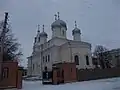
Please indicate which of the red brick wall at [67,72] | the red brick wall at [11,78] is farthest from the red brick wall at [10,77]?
the red brick wall at [67,72]

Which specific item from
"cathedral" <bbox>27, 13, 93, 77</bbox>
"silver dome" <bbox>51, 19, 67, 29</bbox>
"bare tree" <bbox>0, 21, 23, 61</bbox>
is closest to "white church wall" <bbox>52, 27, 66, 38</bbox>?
"cathedral" <bbox>27, 13, 93, 77</bbox>

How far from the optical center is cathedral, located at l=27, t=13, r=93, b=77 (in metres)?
40.2

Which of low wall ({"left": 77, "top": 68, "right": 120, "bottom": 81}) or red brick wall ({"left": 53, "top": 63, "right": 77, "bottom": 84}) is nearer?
red brick wall ({"left": 53, "top": 63, "right": 77, "bottom": 84})

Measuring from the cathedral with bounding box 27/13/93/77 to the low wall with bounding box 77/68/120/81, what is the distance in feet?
17.2

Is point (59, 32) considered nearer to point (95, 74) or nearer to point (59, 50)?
point (59, 50)

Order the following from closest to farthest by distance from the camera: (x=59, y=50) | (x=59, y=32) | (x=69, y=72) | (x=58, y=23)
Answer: (x=69, y=72), (x=59, y=50), (x=59, y=32), (x=58, y=23)

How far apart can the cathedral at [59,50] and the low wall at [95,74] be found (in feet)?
17.2

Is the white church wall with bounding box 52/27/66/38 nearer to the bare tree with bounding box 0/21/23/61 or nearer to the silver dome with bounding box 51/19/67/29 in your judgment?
the silver dome with bounding box 51/19/67/29

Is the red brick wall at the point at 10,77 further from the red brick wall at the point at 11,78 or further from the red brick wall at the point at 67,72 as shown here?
the red brick wall at the point at 67,72

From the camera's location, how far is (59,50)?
41875 mm

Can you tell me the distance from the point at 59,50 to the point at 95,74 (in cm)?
1094

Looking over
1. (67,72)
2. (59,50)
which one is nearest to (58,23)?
(59,50)

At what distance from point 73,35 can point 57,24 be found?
7033 mm

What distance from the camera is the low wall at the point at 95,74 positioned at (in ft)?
104
